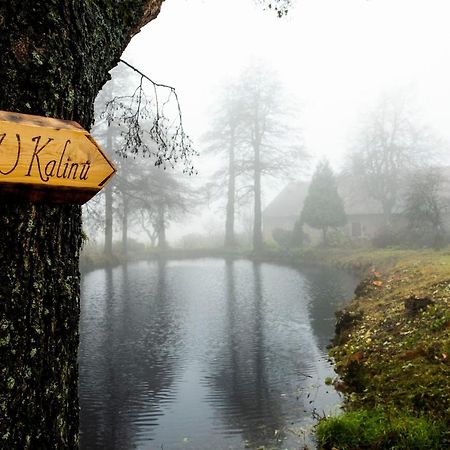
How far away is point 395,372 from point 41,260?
16.8 feet

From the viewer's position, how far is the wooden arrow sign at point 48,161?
64.7 inches

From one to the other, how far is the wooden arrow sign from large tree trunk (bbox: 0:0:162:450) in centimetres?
8

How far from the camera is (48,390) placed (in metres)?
1.80

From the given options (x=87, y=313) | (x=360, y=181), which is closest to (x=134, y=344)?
(x=87, y=313)

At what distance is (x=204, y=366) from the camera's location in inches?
313

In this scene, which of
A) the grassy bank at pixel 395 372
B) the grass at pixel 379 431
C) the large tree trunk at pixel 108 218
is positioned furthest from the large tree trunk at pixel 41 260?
the large tree trunk at pixel 108 218

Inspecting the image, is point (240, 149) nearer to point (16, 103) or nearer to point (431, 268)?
point (431, 268)

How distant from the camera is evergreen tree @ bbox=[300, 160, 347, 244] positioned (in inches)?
1116

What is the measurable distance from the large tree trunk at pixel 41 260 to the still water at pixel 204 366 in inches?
142

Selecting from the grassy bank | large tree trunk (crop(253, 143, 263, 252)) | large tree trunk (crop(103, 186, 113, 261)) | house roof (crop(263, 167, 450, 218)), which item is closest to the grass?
the grassy bank

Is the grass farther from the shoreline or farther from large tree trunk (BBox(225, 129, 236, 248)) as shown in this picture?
large tree trunk (BBox(225, 129, 236, 248))

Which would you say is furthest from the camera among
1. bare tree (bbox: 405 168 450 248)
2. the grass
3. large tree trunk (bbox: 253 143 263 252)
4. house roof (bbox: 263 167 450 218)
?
house roof (bbox: 263 167 450 218)

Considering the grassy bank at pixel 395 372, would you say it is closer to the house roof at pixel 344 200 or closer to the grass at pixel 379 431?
the grass at pixel 379 431

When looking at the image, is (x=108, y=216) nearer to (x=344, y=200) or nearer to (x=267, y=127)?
(x=267, y=127)
